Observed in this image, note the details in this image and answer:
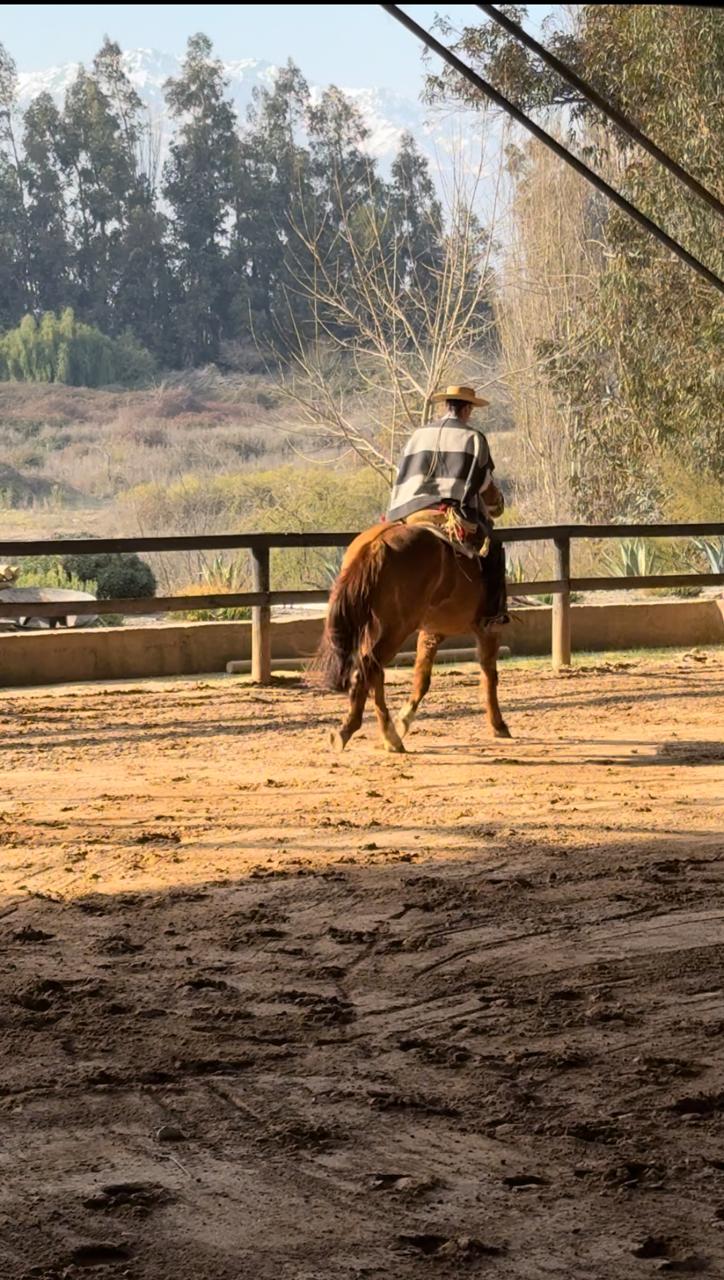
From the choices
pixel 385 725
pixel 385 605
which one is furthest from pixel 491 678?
pixel 385 605

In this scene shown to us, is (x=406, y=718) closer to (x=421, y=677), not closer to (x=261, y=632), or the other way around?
(x=421, y=677)

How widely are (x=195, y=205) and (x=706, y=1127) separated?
210 feet

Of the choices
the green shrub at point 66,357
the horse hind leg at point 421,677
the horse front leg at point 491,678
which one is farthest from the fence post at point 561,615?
the green shrub at point 66,357

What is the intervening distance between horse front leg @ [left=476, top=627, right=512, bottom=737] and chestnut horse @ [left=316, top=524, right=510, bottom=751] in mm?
252

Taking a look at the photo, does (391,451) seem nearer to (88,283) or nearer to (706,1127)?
(706,1127)

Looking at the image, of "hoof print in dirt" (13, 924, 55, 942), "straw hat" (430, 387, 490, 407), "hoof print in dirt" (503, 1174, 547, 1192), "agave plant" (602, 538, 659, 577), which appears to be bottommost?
"hoof print in dirt" (13, 924, 55, 942)

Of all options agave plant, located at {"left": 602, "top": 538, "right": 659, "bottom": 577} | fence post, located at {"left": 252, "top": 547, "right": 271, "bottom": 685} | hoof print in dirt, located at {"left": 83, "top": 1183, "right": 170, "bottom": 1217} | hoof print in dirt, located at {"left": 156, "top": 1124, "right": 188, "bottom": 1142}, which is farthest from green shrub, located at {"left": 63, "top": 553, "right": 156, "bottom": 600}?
hoof print in dirt, located at {"left": 83, "top": 1183, "right": 170, "bottom": 1217}

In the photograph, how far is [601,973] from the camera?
210 inches

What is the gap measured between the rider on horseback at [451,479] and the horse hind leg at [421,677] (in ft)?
1.73

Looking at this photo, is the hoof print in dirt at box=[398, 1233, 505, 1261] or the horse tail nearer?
the hoof print in dirt at box=[398, 1233, 505, 1261]

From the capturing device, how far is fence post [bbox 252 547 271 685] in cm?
1288

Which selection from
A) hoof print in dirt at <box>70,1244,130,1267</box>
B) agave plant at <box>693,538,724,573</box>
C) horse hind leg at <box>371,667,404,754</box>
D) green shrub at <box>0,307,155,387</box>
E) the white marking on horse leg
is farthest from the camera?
green shrub at <box>0,307,155,387</box>

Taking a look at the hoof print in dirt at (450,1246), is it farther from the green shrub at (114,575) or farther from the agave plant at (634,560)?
the green shrub at (114,575)

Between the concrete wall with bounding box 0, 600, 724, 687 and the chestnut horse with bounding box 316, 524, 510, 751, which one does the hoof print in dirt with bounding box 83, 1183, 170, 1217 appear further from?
the concrete wall with bounding box 0, 600, 724, 687
